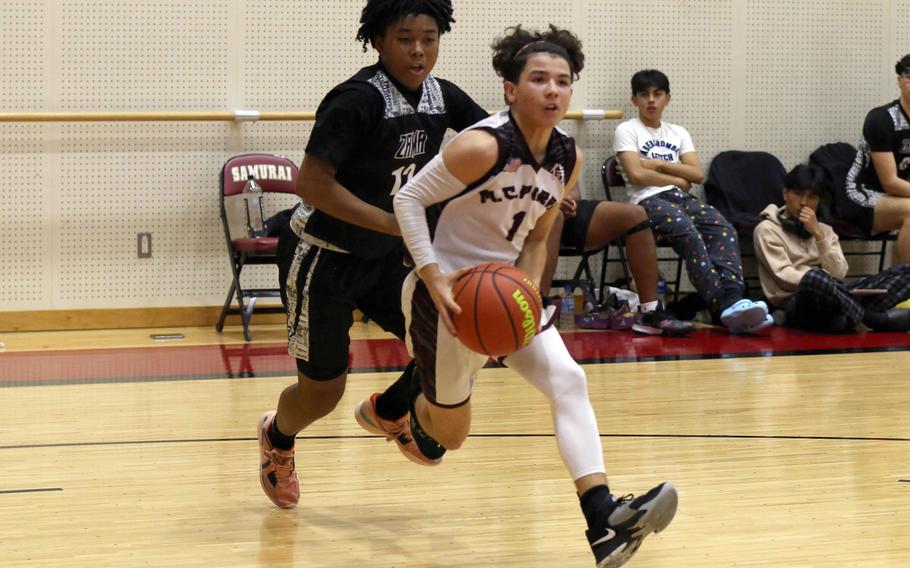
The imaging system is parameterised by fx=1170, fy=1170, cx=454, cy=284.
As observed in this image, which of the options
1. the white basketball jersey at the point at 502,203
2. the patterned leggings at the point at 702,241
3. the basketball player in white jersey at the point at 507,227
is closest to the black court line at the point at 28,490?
the basketball player in white jersey at the point at 507,227

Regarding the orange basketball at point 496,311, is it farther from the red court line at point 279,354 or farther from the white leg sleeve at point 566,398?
the red court line at point 279,354

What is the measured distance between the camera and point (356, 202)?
3289 millimetres

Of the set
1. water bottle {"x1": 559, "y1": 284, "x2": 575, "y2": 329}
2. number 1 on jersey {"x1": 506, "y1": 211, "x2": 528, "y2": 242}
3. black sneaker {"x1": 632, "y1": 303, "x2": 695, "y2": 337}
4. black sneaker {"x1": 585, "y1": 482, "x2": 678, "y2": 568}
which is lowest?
water bottle {"x1": 559, "y1": 284, "x2": 575, "y2": 329}

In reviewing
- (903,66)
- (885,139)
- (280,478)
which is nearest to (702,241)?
(885,139)

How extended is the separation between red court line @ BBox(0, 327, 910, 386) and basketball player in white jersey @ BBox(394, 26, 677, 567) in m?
3.10

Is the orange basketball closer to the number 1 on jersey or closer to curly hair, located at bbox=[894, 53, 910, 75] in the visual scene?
the number 1 on jersey

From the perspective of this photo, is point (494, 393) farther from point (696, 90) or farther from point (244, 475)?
point (696, 90)

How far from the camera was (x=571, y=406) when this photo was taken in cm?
295

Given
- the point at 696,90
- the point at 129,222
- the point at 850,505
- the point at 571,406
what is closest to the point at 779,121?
the point at 696,90

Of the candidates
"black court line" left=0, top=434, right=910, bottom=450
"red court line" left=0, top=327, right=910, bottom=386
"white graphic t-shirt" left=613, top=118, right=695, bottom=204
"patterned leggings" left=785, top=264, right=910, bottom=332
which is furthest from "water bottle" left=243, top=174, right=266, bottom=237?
"patterned leggings" left=785, top=264, right=910, bottom=332

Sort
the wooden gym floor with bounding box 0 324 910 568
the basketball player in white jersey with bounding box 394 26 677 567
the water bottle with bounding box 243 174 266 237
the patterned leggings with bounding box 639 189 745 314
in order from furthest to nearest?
the water bottle with bounding box 243 174 266 237 < the patterned leggings with bounding box 639 189 745 314 < the wooden gym floor with bounding box 0 324 910 568 < the basketball player in white jersey with bounding box 394 26 677 567

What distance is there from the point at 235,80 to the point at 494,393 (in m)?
3.54

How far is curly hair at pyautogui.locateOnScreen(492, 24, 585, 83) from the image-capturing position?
121 inches

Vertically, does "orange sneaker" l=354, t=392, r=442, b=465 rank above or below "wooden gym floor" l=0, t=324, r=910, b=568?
above
